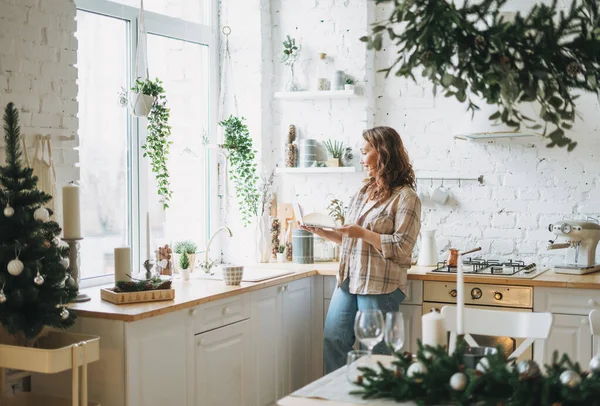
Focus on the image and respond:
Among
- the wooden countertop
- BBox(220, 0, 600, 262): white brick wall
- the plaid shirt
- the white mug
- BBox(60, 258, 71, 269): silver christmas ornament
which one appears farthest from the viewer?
the white mug

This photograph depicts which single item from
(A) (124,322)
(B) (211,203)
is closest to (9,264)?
(A) (124,322)

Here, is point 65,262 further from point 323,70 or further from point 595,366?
point 323,70

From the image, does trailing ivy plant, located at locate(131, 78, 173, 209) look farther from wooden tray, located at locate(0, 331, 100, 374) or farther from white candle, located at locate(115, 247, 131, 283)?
wooden tray, located at locate(0, 331, 100, 374)

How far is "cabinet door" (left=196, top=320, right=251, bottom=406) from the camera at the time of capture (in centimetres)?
384

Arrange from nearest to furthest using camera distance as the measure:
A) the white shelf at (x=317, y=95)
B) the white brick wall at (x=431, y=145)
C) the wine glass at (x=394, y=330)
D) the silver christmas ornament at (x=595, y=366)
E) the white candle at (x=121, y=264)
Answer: the silver christmas ornament at (x=595, y=366)
the wine glass at (x=394, y=330)
the white candle at (x=121, y=264)
the white brick wall at (x=431, y=145)
the white shelf at (x=317, y=95)

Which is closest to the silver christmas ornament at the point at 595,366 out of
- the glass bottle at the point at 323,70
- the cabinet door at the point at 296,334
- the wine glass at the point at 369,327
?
the wine glass at the point at 369,327

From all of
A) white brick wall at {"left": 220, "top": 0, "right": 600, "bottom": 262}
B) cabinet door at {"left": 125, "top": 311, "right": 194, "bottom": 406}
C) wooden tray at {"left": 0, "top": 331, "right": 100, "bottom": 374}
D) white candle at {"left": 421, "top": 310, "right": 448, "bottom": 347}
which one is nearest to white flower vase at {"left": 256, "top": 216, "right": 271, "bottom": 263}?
white brick wall at {"left": 220, "top": 0, "right": 600, "bottom": 262}

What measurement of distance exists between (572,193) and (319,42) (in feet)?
6.40

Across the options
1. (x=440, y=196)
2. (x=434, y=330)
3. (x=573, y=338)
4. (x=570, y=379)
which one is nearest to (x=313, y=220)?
(x=440, y=196)

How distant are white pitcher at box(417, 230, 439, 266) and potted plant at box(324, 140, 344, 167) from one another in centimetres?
77

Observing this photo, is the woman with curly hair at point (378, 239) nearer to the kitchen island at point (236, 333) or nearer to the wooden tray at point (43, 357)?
the kitchen island at point (236, 333)

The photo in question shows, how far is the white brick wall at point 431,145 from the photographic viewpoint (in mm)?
4902

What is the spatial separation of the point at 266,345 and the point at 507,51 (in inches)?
113

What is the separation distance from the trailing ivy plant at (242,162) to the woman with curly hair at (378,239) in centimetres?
103
